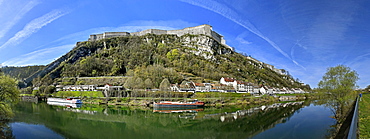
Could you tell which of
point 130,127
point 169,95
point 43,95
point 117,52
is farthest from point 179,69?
point 130,127

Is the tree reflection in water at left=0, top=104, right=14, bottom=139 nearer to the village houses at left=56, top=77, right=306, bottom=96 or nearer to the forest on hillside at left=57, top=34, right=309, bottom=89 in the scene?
the village houses at left=56, top=77, right=306, bottom=96

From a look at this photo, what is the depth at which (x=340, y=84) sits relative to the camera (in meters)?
19.3

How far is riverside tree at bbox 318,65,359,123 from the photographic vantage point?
61.8ft

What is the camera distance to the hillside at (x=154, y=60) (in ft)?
232

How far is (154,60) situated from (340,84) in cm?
7071

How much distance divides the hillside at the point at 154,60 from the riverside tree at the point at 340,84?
41.2 metres

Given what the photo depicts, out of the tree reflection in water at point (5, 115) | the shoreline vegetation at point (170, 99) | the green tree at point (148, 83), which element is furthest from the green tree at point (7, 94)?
the green tree at point (148, 83)

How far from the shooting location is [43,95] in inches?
2469

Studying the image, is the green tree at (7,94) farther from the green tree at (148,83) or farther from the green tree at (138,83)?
the green tree at (148,83)

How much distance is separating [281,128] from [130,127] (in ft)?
54.3

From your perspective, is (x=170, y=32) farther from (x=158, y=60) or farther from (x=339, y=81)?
(x=339, y=81)

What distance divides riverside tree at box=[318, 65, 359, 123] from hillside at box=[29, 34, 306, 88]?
4125cm

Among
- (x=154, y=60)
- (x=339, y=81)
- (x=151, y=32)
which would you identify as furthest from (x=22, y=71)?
(x=339, y=81)

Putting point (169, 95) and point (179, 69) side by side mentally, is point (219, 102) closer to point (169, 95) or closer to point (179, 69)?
point (169, 95)
